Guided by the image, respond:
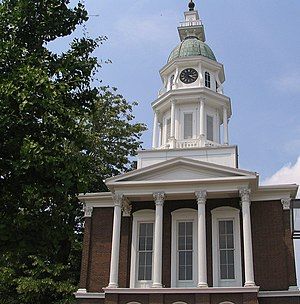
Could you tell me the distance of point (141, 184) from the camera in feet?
87.1

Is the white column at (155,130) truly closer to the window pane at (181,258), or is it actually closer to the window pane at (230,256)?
the window pane at (181,258)

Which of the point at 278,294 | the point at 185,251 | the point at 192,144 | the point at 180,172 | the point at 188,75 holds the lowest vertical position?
the point at 278,294

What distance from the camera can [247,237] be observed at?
2441cm

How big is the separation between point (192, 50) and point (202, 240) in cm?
1481

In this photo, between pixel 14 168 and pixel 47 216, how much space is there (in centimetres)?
158

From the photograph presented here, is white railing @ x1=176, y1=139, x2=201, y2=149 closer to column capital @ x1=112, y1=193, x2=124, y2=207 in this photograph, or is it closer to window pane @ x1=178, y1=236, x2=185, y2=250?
column capital @ x1=112, y1=193, x2=124, y2=207

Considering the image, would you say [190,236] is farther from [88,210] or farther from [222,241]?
[88,210]

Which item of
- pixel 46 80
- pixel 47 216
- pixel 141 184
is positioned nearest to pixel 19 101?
pixel 46 80

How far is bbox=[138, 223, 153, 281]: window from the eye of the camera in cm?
2639

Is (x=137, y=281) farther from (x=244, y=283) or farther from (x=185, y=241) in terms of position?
(x=244, y=283)

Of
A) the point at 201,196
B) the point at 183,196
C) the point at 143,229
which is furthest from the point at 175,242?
the point at 201,196

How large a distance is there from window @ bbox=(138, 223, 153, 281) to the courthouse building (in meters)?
0.05

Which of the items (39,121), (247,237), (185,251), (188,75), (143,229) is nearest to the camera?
(39,121)

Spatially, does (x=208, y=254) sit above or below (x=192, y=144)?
below
